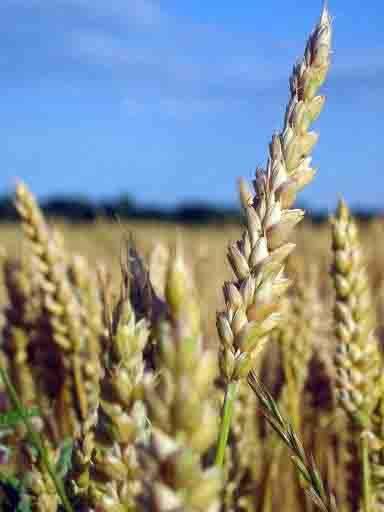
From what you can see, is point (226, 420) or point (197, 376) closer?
point (197, 376)

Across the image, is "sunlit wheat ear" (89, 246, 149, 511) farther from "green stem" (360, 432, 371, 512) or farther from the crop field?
"green stem" (360, 432, 371, 512)

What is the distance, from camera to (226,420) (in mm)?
458

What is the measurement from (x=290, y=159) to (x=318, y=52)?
0.09m

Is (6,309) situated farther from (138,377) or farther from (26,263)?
(138,377)

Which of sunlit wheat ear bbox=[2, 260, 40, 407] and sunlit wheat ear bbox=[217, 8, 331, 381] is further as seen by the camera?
sunlit wheat ear bbox=[2, 260, 40, 407]

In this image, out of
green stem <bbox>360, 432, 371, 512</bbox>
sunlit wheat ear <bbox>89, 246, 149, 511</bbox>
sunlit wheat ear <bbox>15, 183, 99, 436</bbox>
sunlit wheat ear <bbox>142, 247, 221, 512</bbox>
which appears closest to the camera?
sunlit wheat ear <bbox>142, 247, 221, 512</bbox>

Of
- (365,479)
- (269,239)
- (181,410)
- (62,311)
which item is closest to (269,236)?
(269,239)

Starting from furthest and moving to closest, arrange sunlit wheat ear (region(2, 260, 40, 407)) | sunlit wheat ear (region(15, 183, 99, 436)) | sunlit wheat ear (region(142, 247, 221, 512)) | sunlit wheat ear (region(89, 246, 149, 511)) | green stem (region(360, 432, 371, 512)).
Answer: sunlit wheat ear (region(2, 260, 40, 407)) → sunlit wheat ear (region(15, 183, 99, 436)) → green stem (region(360, 432, 371, 512)) → sunlit wheat ear (region(89, 246, 149, 511)) → sunlit wheat ear (region(142, 247, 221, 512))

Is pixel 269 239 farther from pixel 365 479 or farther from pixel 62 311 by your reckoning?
pixel 62 311

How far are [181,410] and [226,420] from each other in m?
0.19

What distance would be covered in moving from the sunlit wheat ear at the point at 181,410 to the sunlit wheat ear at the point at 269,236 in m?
0.19

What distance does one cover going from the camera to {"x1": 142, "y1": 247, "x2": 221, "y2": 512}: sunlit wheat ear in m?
0.27

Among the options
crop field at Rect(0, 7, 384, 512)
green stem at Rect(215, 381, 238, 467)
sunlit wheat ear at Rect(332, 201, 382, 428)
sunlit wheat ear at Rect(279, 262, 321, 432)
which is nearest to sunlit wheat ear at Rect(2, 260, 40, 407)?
crop field at Rect(0, 7, 384, 512)

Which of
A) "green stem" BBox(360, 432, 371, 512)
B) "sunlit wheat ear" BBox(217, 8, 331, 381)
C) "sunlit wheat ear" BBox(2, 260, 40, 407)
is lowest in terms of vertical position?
"green stem" BBox(360, 432, 371, 512)
